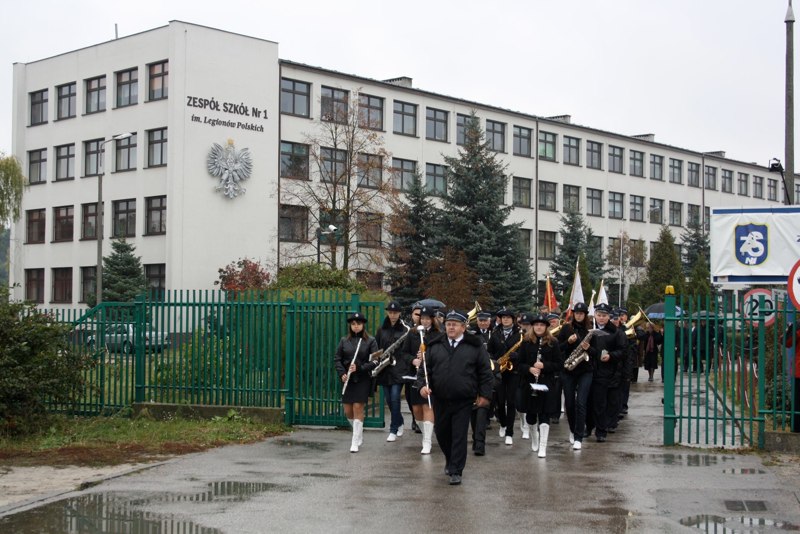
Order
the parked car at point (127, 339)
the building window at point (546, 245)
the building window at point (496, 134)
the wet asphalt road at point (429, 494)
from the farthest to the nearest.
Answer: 1. the building window at point (546, 245)
2. the building window at point (496, 134)
3. the parked car at point (127, 339)
4. the wet asphalt road at point (429, 494)

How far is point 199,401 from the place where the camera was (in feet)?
53.3

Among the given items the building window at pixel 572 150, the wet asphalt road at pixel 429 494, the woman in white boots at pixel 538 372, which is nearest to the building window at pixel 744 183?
the building window at pixel 572 150

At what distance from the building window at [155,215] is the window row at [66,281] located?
1.61 meters

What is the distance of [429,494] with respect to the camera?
10.3 metres

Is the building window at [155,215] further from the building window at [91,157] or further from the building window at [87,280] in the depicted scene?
the building window at [87,280]

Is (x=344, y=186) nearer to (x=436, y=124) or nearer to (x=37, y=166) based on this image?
(x=436, y=124)

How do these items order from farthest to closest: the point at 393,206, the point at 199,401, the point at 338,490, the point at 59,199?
the point at 59,199, the point at 393,206, the point at 199,401, the point at 338,490

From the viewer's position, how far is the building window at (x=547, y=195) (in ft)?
210

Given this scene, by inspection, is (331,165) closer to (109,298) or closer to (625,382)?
(109,298)

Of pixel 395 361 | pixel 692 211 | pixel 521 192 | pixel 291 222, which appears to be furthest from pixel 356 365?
pixel 692 211

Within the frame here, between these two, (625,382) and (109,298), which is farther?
(109,298)

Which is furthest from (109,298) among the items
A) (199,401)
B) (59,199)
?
(199,401)

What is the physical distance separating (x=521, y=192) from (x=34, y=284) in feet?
94.2

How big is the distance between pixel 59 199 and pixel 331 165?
14589mm
